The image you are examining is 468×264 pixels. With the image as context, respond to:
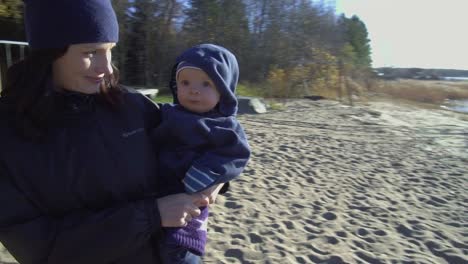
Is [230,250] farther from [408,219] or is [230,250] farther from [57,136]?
[57,136]

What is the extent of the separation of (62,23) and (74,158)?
1.21 feet

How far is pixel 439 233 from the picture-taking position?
4.61 meters

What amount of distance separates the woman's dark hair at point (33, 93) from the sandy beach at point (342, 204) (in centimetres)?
249

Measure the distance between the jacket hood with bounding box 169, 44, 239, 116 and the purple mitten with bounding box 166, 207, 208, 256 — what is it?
14.8 inches

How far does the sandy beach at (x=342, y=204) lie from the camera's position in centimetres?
395

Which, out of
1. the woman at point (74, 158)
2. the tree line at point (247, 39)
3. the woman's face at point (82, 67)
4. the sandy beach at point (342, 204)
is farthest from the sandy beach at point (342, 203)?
the tree line at point (247, 39)

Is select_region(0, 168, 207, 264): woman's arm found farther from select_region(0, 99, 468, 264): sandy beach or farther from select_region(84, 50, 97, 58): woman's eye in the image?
select_region(0, 99, 468, 264): sandy beach

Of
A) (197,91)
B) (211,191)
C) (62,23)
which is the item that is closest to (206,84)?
(197,91)

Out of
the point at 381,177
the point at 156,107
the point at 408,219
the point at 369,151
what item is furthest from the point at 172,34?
the point at 156,107

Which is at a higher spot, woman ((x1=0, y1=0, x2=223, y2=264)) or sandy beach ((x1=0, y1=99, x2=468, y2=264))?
woman ((x1=0, y1=0, x2=223, y2=264))

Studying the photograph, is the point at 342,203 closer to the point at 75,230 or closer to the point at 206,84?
the point at 206,84

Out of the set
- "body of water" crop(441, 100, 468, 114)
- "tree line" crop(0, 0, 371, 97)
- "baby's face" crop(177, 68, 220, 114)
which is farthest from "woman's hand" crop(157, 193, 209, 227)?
"body of water" crop(441, 100, 468, 114)

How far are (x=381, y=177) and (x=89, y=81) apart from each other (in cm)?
612

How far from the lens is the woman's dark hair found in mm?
1143
